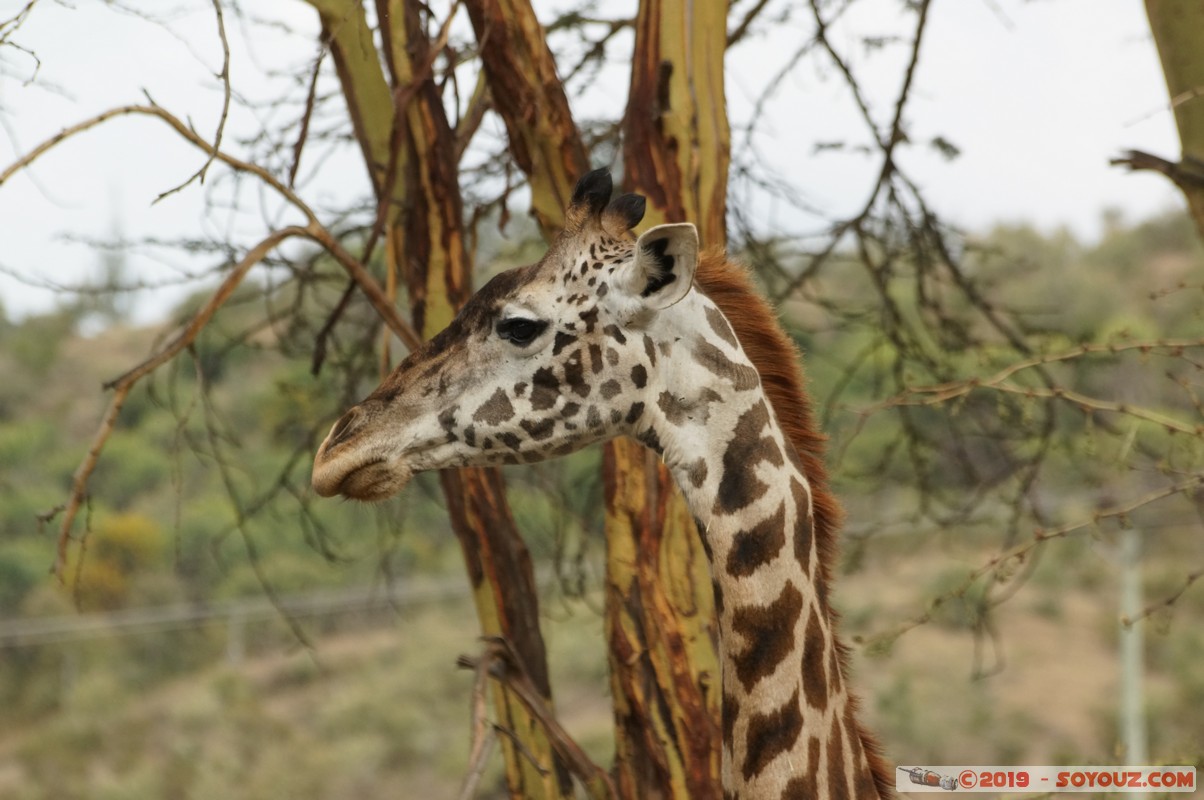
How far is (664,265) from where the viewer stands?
8.33 feet

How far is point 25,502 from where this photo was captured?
765 inches

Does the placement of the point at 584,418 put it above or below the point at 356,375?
below

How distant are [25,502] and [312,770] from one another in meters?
7.77

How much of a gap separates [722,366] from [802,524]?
14.6 inches

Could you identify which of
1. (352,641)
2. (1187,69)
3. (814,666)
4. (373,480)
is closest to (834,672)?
(814,666)

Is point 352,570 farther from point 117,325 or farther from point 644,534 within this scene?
point 644,534

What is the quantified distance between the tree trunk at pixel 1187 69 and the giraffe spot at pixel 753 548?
2216 mm

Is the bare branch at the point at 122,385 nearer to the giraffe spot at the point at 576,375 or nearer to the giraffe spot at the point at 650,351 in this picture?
the giraffe spot at the point at 576,375

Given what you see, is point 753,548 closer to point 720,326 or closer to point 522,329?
point 720,326

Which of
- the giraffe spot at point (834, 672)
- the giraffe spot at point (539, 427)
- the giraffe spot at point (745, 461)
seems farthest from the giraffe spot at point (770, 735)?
the giraffe spot at point (539, 427)

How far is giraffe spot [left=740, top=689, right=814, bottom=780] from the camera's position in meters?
2.50

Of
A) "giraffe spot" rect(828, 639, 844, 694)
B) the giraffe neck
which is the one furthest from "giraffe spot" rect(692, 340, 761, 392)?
"giraffe spot" rect(828, 639, 844, 694)

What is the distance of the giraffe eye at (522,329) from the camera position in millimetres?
2629

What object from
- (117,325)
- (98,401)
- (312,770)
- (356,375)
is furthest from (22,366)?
(356,375)
